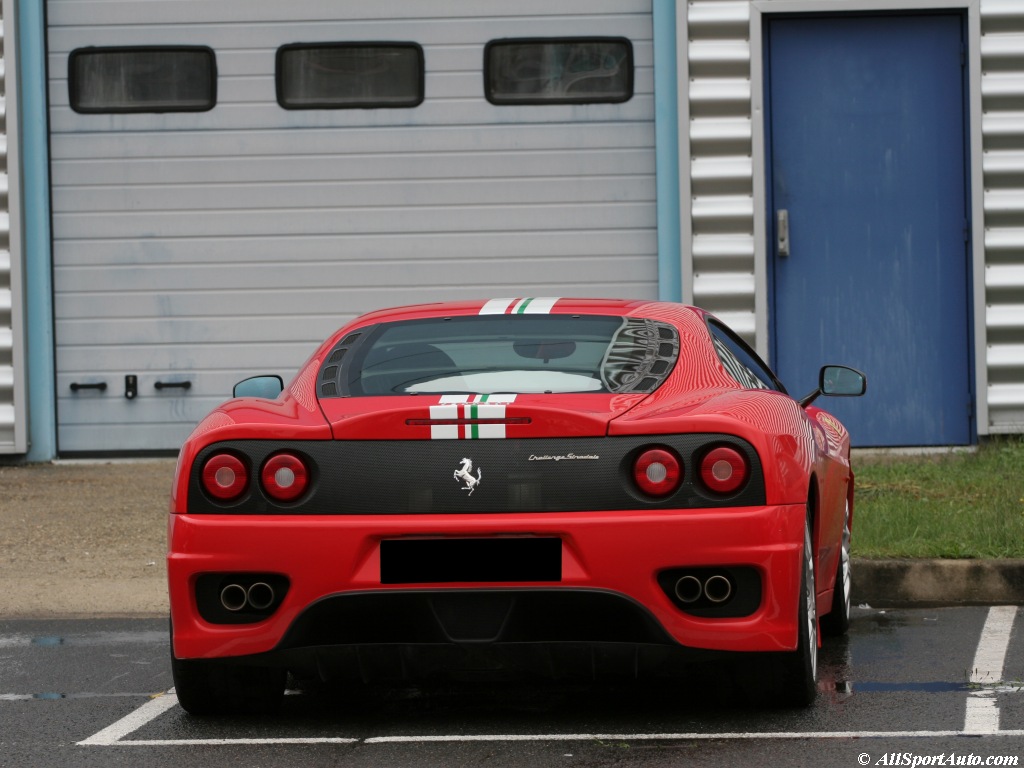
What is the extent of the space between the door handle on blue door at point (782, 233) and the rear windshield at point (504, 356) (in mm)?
6133

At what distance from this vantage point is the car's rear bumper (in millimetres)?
4504

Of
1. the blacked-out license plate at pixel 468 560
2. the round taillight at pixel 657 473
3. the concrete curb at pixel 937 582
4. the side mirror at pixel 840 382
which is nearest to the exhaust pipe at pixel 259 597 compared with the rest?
the blacked-out license plate at pixel 468 560

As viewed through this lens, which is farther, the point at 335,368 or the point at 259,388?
the point at 259,388

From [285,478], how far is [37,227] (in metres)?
7.80

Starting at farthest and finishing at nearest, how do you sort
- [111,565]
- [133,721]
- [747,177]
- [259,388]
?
[747,177] → [111,565] → [259,388] → [133,721]

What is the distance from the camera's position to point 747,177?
11516mm

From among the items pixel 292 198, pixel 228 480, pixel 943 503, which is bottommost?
pixel 943 503

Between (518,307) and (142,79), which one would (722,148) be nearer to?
(142,79)

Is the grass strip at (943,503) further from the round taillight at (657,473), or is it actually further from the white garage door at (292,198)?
the round taillight at (657,473)

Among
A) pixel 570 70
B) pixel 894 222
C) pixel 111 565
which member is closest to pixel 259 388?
pixel 111 565

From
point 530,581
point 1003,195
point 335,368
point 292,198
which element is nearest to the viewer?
point 530,581

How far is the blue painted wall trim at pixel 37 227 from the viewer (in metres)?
11.9

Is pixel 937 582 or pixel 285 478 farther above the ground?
pixel 285 478

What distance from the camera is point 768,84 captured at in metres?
11.6
